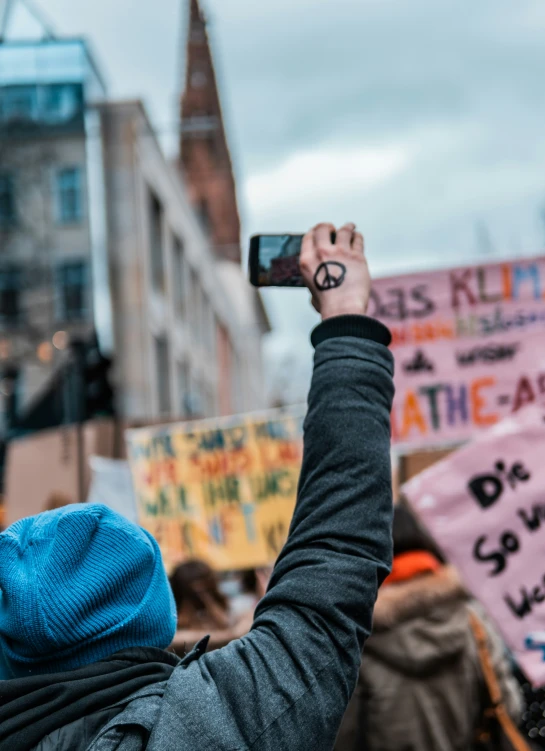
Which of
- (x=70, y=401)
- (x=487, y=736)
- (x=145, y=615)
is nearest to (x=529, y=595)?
(x=487, y=736)

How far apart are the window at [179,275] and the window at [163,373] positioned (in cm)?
248

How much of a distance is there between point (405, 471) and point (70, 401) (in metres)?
10.4

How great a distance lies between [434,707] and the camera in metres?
3.76

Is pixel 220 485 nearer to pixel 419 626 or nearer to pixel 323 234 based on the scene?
pixel 419 626

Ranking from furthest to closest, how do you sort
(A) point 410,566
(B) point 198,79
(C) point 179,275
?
(B) point 198,79
(C) point 179,275
(A) point 410,566

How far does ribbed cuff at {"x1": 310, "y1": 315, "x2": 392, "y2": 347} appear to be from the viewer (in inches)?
57.5

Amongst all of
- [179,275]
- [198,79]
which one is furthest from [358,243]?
[198,79]

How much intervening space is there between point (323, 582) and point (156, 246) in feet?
79.1

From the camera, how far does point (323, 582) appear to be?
1.34 m

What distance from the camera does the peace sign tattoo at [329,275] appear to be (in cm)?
154

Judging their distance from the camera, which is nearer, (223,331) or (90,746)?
(90,746)

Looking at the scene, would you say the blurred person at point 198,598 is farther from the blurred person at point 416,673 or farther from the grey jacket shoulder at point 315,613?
the grey jacket shoulder at point 315,613

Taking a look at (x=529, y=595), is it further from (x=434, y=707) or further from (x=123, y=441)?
(x=123, y=441)

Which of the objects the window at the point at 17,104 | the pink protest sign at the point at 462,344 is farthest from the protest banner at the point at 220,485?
the window at the point at 17,104
